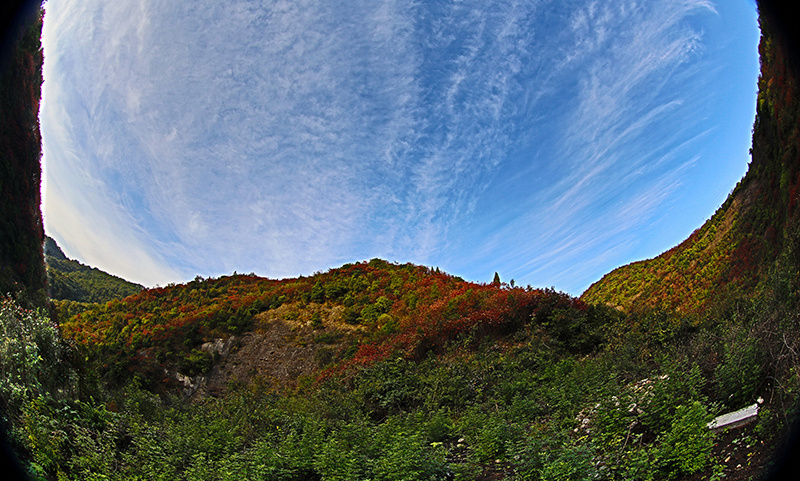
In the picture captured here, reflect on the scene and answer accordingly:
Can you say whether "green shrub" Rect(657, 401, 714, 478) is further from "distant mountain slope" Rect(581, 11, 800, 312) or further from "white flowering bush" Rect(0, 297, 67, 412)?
"white flowering bush" Rect(0, 297, 67, 412)

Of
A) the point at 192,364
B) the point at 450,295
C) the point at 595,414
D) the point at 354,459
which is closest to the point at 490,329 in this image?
the point at 450,295

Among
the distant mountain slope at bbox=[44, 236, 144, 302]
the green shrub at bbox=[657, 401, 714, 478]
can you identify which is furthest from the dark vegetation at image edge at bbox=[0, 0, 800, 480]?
the distant mountain slope at bbox=[44, 236, 144, 302]

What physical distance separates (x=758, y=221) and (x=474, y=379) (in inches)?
328

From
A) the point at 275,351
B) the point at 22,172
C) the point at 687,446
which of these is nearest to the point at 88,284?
the point at 275,351

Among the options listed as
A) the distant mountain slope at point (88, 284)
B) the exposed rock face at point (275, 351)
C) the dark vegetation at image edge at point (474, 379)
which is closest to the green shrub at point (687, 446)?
the dark vegetation at image edge at point (474, 379)

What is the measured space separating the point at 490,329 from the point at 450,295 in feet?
13.3

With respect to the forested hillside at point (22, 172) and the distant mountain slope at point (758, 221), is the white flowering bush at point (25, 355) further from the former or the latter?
the distant mountain slope at point (758, 221)

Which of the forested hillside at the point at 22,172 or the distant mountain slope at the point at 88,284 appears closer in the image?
the forested hillside at the point at 22,172

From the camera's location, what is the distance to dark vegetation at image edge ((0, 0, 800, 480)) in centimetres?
446

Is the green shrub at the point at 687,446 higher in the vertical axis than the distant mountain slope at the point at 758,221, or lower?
lower

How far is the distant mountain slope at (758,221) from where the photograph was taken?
5668 millimetres

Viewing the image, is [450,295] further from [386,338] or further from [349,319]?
[349,319]

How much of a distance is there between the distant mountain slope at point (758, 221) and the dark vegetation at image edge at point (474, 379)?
0.27 feet

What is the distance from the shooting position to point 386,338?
52.7 feet
